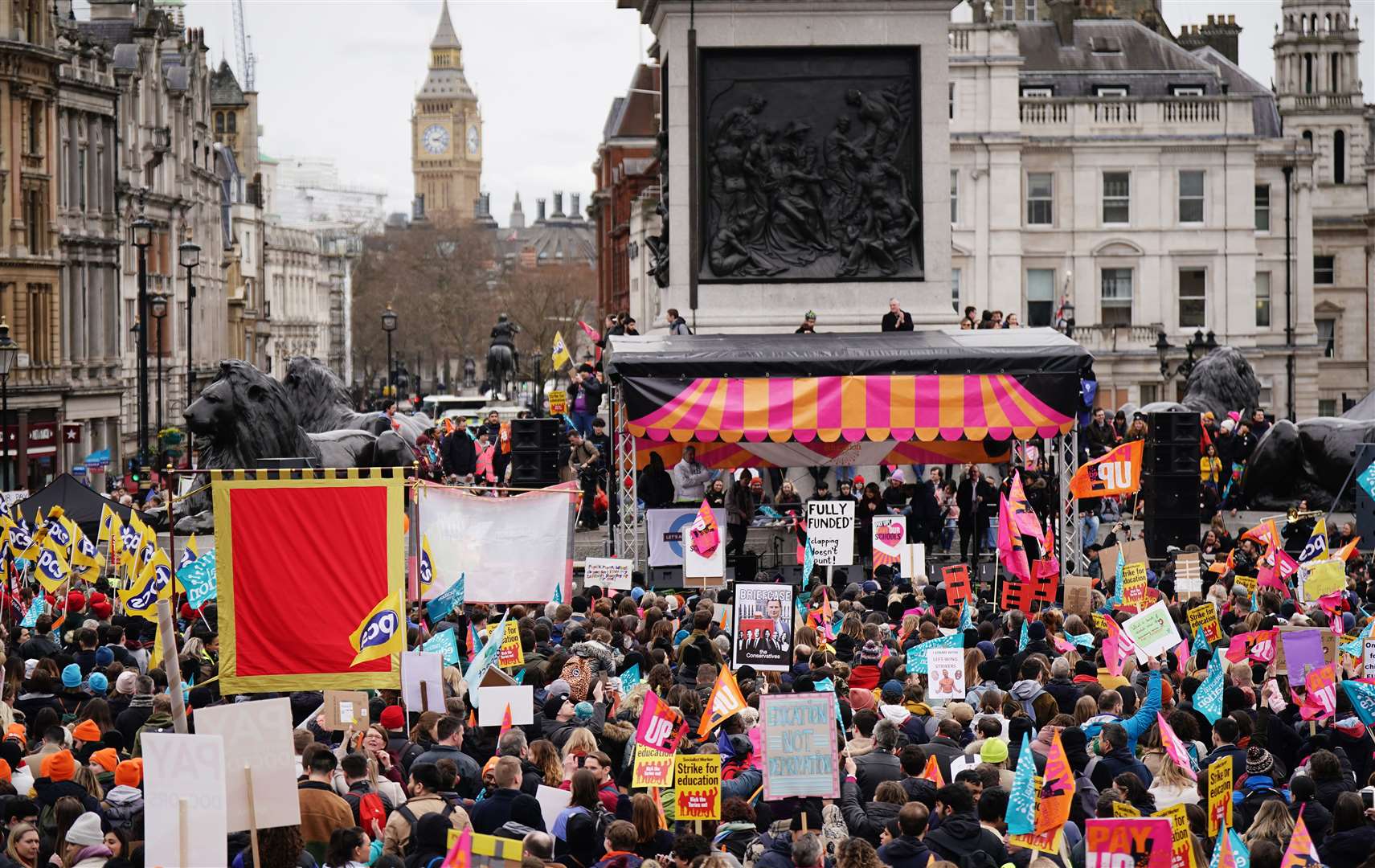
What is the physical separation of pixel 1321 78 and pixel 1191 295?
68.1ft

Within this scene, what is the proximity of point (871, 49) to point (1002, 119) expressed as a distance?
33.3 metres

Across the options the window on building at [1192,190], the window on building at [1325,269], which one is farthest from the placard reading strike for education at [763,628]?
the window on building at [1325,269]

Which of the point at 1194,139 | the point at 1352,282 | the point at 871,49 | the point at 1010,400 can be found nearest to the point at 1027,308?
the point at 1194,139

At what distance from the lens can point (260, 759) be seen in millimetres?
10570

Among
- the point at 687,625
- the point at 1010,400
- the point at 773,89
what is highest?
the point at 773,89

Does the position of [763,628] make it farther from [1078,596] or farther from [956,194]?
[956,194]

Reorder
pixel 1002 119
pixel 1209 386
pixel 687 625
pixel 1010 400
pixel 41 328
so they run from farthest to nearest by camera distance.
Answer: pixel 1002 119
pixel 41 328
pixel 1209 386
pixel 1010 400
pixel 687 625

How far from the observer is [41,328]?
5700cm

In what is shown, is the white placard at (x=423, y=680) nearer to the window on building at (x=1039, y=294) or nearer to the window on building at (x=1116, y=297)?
the window on building at (x=1039, y=294)

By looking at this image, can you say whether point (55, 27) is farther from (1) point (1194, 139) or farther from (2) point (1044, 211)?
(1) point (1194, 139)

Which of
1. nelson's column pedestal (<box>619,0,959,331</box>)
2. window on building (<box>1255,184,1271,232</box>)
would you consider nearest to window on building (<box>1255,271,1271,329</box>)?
window on building (<box>1255,184,1271,232</box>)

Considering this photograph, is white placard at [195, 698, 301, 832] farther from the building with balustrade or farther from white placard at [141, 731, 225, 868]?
the building with balustrade

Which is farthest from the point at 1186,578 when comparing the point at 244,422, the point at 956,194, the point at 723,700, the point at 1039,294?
the point at 1039,294

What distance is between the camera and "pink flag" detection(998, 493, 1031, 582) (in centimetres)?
2011
